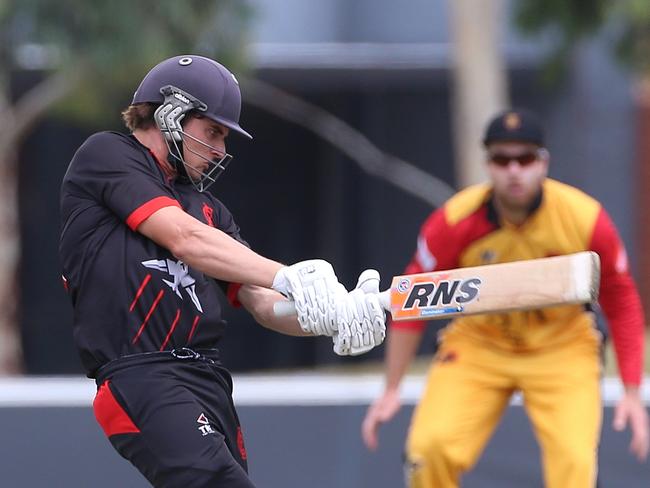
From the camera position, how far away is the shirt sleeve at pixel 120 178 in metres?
4.10

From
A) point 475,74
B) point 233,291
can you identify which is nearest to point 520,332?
point 233,291

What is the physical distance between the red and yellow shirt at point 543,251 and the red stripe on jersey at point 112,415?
1.97 metres

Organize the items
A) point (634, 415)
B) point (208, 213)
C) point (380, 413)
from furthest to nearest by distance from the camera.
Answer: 1. point (380, 413)
2. point (634, 415)
3. point (208, 213)

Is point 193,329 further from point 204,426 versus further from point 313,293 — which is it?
point 313,293

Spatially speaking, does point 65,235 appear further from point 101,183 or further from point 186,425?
point 186,425

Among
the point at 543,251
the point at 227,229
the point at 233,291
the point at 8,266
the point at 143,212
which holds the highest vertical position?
the point at 143,212

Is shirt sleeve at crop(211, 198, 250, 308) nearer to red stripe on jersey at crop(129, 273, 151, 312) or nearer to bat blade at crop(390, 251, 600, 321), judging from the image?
red stripe on jersey at crop(129, 273, 151, 312)

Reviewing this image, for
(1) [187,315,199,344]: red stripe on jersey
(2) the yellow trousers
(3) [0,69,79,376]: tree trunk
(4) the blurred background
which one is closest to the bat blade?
(1) [187,315,199,344]: red stripe on jersey

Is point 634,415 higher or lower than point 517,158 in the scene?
lower

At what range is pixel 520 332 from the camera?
19.1 feet

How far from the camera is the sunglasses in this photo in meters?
5.80

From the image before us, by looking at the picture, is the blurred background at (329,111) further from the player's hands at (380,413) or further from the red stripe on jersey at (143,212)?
the red stripe on jersey at (143,212)

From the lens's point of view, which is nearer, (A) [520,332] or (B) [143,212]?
(B) [143,212]

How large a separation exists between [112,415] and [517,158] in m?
2.34
